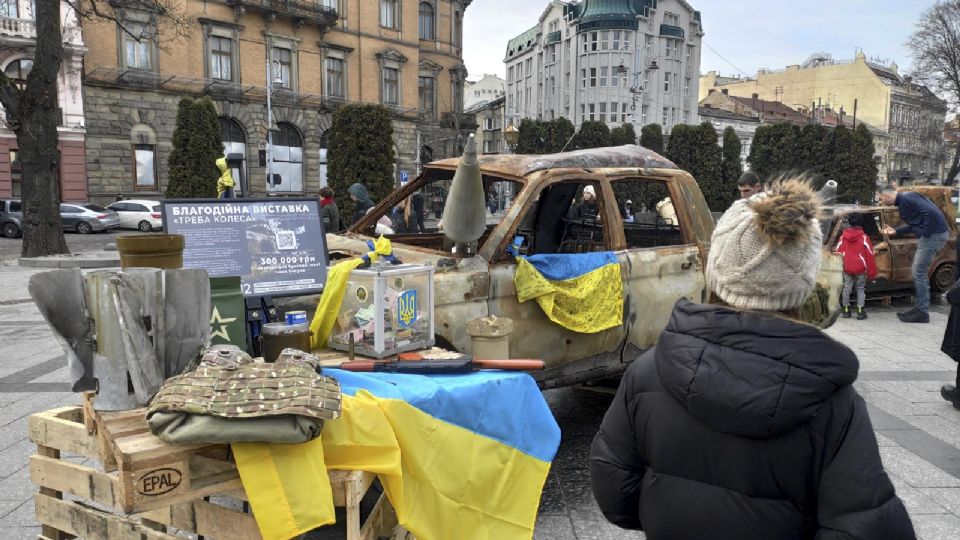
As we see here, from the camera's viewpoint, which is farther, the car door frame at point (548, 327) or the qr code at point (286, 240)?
the car door frame at point (548, 327)

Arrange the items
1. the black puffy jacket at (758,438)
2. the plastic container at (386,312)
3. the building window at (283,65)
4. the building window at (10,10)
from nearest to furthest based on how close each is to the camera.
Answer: the black puffy jacket at (758,438) < the plastic container at (386,312) < the building window at (10,10) < the building window at (283,65)

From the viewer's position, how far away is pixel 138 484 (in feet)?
6.48

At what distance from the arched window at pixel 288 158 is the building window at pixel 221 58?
3.99m

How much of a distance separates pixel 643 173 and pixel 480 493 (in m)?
3.37

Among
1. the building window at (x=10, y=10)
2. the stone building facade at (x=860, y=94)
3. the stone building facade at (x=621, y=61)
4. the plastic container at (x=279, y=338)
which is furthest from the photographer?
the stone building facade at (x=860, y=94)

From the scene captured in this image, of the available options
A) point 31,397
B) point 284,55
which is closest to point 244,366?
point 31,397

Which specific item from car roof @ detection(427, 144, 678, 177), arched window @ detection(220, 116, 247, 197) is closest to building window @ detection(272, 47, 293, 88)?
arched window @ detection(220, 116, 247, 197)

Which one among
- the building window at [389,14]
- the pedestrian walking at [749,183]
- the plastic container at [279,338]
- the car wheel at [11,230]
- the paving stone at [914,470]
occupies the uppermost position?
the building window at [389,14]

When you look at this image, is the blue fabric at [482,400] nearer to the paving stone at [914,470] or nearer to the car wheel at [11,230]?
the paving stone at [914,470]

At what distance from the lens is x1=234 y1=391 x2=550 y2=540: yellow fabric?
207cm

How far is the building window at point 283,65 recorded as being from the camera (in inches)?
1545

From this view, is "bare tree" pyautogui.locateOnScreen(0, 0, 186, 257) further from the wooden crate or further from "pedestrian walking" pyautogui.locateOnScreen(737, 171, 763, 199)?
the wooden crate

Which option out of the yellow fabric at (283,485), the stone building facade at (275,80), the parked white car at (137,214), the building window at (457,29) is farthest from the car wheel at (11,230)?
→ the building window at (457,29)

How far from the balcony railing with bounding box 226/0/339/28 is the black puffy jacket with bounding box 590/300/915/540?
40927 mm
